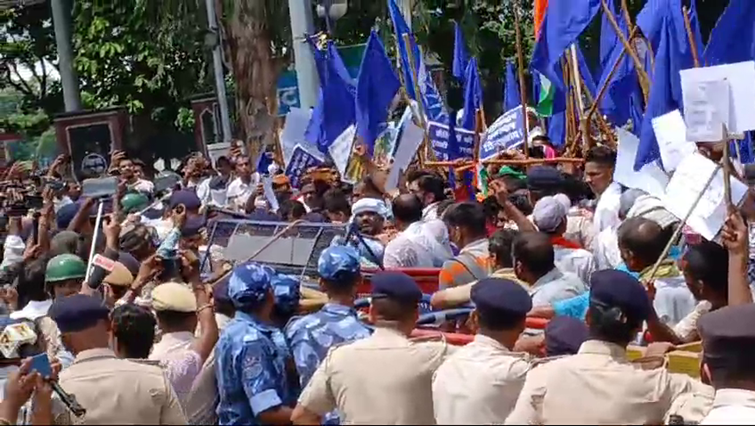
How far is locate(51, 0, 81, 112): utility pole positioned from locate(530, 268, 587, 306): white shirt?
22873 mm

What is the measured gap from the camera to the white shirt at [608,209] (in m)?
7.82

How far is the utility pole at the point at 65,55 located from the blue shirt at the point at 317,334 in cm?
2347

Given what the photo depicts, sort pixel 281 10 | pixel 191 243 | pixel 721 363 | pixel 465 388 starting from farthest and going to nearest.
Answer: pixel 281 10 < pixel 191 243 < pixel 465 388 < pixel 721 363

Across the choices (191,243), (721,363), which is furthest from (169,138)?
(721,363)

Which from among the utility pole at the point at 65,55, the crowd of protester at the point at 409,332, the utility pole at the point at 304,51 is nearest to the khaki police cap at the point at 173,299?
the crowd of protester at the point at 409,332

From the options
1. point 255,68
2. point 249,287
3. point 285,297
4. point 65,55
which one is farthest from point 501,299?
point 65,55

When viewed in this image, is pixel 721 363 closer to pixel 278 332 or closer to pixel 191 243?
pixel 278 332

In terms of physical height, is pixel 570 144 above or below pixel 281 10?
below

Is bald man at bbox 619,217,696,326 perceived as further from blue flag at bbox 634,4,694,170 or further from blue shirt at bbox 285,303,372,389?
blue flag at bbox 634,4,694,170

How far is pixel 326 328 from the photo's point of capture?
506 centimetres

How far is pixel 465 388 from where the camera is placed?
13.8 ft

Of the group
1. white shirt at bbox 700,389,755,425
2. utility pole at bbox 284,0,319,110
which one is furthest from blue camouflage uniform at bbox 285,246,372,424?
utility pole at bbox 284,0,319,110

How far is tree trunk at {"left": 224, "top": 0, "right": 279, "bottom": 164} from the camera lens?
61.2 ft

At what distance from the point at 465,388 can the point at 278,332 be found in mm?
1090
